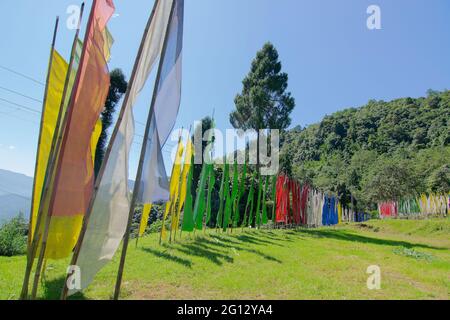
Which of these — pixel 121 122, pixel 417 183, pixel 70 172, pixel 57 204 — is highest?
pixel 417 183

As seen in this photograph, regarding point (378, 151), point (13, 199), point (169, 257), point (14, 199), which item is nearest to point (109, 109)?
point (169, 257)

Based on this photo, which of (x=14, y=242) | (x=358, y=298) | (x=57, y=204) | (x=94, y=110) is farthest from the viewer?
(x=14, y=242)

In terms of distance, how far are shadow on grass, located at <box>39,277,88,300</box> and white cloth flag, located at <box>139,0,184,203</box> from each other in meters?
2.56

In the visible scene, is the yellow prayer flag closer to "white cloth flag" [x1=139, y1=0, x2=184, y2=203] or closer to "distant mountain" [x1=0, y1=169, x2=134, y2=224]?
"distant mountain" [x1=0, y1=169, x2=134, y2=224]

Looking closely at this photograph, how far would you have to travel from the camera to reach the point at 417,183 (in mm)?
52906

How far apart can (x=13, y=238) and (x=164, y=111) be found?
29.4 ft

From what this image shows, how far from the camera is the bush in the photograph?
32.2 feet

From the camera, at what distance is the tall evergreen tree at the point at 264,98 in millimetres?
27047

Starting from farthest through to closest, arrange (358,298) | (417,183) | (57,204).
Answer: (417,183), (358,298), (57,204)

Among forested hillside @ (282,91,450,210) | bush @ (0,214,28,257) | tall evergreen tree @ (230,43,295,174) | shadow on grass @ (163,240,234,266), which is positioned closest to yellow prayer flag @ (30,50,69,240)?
shadow on grass @ (163,240,234,266)

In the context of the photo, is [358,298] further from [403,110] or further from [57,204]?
[403,110]

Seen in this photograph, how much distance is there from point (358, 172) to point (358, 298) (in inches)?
3118

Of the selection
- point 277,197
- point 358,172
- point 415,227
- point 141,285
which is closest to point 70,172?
point 141,285

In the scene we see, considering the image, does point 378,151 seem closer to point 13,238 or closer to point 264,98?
point 264,98
